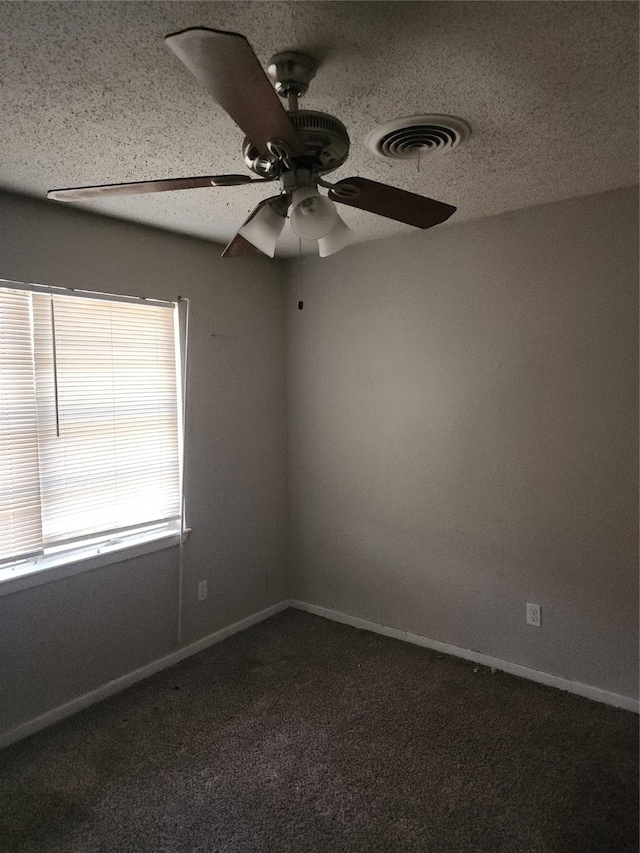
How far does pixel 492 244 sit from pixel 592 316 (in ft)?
2.05

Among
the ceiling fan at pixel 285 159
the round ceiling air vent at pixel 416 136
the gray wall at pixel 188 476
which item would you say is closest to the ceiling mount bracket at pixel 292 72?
the ceiling fan at pixel 285 159

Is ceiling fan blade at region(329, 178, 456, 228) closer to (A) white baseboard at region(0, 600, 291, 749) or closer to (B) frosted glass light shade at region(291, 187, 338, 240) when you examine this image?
(B) frosted glass light shade at region(291, 187, 338, 240)

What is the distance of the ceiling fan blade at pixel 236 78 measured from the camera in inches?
38.6

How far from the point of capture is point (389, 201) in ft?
5.32

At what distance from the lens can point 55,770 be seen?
7.36ft

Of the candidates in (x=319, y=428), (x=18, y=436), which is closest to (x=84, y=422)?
(x=18, y=436)

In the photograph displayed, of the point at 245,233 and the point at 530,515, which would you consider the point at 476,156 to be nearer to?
the point at 245,233

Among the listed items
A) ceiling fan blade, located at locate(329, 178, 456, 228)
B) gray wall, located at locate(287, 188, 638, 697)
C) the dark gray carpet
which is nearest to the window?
the dark gray carpet

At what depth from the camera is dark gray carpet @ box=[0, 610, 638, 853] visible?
1.90 meters

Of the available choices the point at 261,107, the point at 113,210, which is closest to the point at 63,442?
the point at 113,210

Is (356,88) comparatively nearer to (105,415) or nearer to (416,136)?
(416,136)

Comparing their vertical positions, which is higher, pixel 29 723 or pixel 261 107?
pixel 261 107

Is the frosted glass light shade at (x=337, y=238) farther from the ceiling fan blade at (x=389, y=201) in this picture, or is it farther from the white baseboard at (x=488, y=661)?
the white baseboard at (x=488, y=661)

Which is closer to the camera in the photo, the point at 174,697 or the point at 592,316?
the point at 592,316
